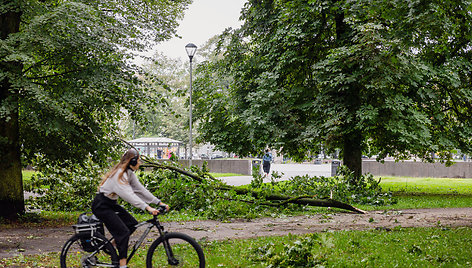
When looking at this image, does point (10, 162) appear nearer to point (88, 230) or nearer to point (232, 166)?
point (88, 230)

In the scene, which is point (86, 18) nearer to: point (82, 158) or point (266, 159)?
point (82, 158)

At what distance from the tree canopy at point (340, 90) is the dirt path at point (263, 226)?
355 centimetres

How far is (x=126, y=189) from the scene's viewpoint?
5.34 m

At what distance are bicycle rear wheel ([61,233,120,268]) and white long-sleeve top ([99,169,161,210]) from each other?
0.55m


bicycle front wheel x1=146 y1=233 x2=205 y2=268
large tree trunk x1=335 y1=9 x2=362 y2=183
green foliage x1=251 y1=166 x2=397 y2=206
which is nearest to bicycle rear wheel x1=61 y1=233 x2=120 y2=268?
bicycle front wheel x1=146 y1=233 x2=205 y2=268

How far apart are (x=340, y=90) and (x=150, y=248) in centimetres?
1221

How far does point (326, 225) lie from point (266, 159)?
1989 centimetres

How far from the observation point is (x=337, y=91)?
1688 cm

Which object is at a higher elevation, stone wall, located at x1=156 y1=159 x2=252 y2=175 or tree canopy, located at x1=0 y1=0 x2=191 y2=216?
tree canopy, located at x1=0 y1=0 x2=191 y2=216

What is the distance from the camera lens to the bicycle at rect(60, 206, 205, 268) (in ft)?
17.4

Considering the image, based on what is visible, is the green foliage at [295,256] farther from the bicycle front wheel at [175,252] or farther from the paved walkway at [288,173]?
the paved walkway at [288,173]

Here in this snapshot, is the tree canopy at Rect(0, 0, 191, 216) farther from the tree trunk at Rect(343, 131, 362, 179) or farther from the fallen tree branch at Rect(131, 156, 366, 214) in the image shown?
the tree trunk at Rect(343, 131, 362, 179)

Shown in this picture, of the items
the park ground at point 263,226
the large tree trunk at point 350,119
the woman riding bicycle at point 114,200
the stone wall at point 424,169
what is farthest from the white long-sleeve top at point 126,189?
the stone wall at point 424,169

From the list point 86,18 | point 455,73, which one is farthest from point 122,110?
point 455,73
